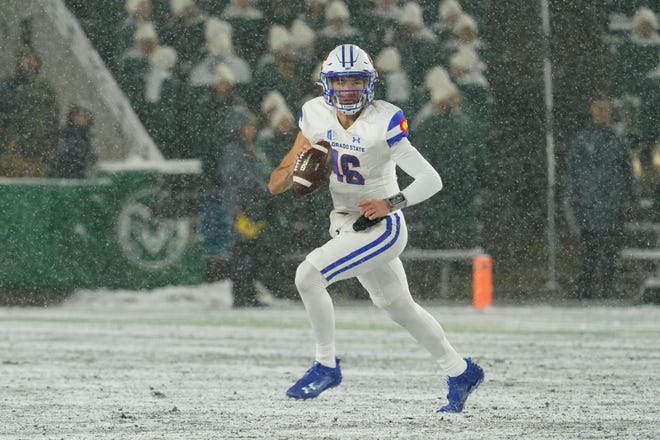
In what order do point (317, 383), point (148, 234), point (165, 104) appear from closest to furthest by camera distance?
point (317, 383)
point (165, 104)
point (148, 234)

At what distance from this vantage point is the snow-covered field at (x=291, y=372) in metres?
7.61

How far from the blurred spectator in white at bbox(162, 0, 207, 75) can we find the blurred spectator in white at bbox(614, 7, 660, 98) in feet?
12.8

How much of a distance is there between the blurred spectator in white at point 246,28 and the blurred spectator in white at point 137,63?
724mm

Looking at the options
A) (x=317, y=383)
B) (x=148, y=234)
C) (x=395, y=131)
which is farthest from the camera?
(x=148, y=234)

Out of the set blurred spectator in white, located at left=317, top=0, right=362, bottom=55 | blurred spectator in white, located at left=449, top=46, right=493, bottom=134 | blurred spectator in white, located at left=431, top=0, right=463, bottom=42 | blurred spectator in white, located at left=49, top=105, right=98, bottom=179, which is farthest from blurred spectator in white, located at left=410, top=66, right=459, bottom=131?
blurred spectator in white, located at left=49, top=105, right=98, bottom=179

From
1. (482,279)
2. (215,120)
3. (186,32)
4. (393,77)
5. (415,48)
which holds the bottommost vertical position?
(482,279)

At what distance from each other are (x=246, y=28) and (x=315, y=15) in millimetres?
661

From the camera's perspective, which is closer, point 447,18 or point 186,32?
point 447,18

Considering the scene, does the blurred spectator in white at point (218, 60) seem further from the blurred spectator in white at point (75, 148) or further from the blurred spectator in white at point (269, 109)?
the blurred spectator in white at point (75, 148)

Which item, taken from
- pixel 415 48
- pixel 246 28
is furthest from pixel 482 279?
pixel 246 28

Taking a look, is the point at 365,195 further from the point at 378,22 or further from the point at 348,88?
the point at 378,22

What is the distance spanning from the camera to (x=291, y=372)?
405 inches

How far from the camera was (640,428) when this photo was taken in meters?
7.48


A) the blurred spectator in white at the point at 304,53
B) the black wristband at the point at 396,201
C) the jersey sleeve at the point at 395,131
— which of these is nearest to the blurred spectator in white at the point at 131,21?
the blurred spectator in white at the point at 304,53
